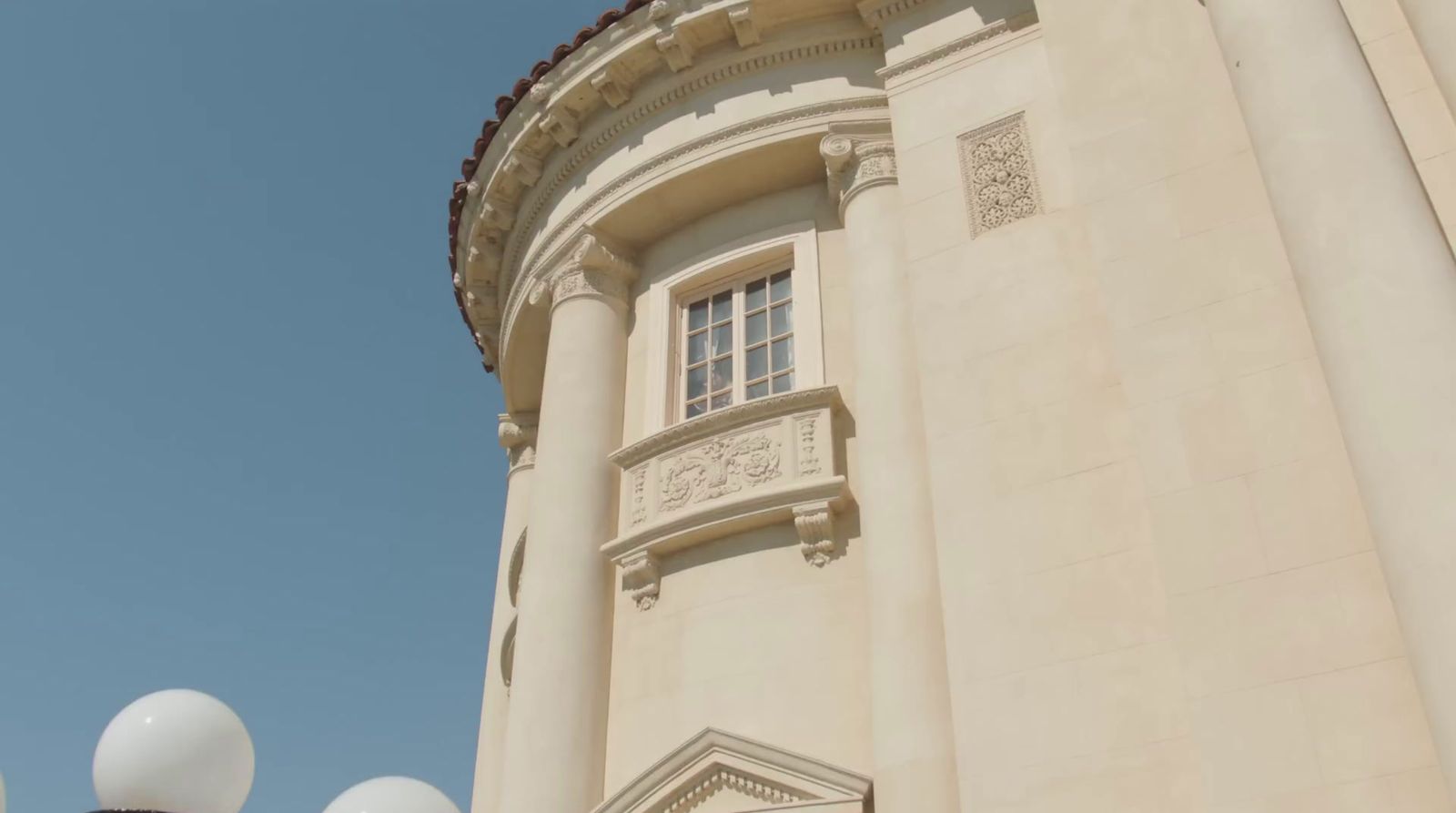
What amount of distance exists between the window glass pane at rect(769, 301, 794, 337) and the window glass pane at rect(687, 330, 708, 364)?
1002 millimetres

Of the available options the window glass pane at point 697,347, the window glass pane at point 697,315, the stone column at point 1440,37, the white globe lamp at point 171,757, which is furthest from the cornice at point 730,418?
the white globe lamp at point 171,757

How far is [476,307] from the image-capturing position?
19719 millimetres

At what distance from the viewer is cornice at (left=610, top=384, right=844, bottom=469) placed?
42.0 ft

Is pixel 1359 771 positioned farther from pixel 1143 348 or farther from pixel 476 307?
pixel 476 307

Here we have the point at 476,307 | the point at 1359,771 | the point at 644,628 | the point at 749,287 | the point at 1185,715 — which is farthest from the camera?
the point at 476,307

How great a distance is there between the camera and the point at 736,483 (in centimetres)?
1286

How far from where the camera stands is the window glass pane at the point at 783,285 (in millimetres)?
14508

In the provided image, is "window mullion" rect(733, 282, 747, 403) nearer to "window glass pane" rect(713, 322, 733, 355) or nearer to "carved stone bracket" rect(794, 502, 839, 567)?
→ "window glass pane" rect(713, 322, 733, 355)

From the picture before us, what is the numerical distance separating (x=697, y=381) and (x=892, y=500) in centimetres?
401

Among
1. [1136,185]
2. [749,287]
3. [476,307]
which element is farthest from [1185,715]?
[476,307]

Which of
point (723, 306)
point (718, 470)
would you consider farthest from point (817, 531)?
point (723, 306)

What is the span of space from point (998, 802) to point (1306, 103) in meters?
5.75

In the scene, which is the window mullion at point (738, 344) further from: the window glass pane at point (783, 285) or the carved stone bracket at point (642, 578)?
the carved stone bracket at point (642, 578)

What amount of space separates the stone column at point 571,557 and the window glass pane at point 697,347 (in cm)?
100
